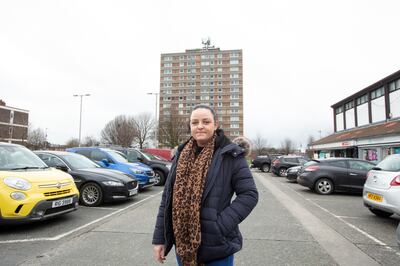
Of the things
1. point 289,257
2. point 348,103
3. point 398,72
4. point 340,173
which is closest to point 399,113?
point 398,72

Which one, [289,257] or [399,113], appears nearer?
[289,257]

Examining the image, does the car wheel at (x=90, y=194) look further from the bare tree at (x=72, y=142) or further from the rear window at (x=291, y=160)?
the bare tree at (x=72, y=142)

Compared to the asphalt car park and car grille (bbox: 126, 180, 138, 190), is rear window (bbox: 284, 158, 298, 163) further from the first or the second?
car grille (bbox: 126, 180, 138, 190)

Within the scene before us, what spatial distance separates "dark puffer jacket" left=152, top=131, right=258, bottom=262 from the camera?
1.98m

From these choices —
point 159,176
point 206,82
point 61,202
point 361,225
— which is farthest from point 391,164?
point 206,82

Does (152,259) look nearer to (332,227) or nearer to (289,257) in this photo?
(289,257)

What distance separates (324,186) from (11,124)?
76727mm

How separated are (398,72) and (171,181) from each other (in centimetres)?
3031

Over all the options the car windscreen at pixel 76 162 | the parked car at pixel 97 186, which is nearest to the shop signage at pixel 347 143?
the parked car at pixel 97 186

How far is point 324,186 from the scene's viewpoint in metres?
11.4

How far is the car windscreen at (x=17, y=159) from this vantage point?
565 centimetres

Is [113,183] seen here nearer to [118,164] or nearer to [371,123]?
[118,164]

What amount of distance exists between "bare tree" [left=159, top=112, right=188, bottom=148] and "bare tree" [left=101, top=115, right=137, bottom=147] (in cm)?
762

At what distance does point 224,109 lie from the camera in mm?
97688
